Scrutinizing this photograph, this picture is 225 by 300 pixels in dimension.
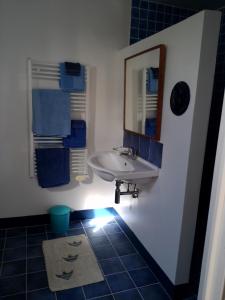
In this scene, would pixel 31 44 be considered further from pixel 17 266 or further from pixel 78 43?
pixel 17 266

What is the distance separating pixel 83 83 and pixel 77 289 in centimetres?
189

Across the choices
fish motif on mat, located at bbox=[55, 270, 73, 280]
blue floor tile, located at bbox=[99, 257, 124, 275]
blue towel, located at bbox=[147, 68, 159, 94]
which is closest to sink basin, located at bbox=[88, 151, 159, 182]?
blue towel, located at bbox=[147, 68, 159, 94]

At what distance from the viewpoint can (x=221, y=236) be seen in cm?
61

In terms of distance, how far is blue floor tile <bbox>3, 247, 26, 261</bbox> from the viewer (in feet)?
7.17

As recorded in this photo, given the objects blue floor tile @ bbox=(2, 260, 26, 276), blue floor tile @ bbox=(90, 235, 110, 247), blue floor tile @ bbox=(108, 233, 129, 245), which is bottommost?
blue floor tile @ bbox=(2, 260, 26, 276)

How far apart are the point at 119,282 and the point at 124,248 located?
45 centimetres

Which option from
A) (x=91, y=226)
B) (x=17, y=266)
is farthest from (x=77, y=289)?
(x=91, y=226)

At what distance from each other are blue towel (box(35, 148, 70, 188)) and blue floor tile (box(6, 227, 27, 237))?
555 mm

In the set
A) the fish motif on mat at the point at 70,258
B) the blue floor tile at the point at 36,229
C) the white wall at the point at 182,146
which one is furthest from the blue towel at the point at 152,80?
the blue floor tile at the point at 36,229

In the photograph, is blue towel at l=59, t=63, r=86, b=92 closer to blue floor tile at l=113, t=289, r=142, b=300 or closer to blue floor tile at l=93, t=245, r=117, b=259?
blue floor tile at l=93, t=245, r=117, b=259

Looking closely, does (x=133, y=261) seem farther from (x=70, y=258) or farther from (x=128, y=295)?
(x=70, y=258)

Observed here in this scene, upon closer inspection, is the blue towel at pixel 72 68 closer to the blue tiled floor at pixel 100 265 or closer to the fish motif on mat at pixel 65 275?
the blue tiled floor at pixel 100 265

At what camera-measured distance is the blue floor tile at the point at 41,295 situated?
1.78 meters

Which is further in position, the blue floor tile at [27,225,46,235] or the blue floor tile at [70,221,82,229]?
the blue floor tile at [70,221,82,229]
